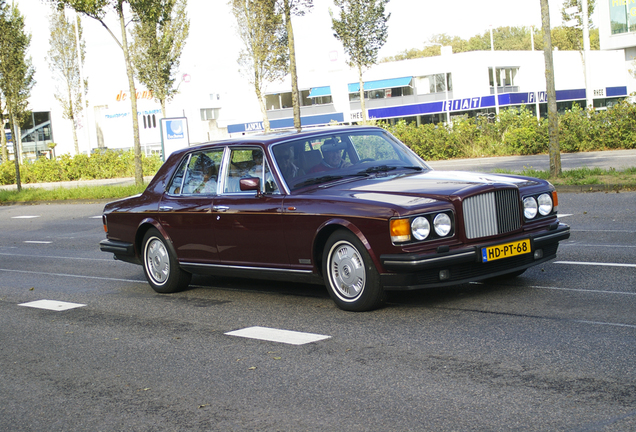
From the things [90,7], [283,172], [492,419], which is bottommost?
[492,419]

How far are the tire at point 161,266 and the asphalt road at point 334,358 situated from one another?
0.51 feet

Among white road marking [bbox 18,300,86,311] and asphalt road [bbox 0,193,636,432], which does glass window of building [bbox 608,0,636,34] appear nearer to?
asphalt road [bbox 0,193,636,432]

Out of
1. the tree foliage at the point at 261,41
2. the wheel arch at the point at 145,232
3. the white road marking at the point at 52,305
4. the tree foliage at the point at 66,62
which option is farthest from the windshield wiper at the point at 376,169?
the tree foliage at the point at 66,62

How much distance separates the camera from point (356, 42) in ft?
131

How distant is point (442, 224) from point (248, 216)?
2.05m

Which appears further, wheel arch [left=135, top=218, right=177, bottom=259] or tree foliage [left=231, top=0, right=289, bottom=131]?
tree foliage [left=231, top=0, right=289, bottom=131]

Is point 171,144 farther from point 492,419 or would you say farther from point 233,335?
point 492,419

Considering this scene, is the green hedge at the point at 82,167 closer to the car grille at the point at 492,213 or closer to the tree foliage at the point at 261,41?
the tree foliage at the point at 261,41

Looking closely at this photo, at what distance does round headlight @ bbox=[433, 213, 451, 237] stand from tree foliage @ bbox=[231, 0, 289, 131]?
4037cm

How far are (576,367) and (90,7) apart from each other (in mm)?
23005

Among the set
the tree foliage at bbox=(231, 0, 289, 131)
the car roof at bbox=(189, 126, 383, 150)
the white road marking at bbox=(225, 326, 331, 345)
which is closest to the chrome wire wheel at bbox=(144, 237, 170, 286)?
the car roof at bbox=(189, 126, 383, 150)

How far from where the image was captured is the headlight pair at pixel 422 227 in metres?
6.21

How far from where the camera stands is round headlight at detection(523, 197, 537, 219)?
6.86 meters

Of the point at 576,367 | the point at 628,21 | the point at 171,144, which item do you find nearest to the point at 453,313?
the point at 576,367
